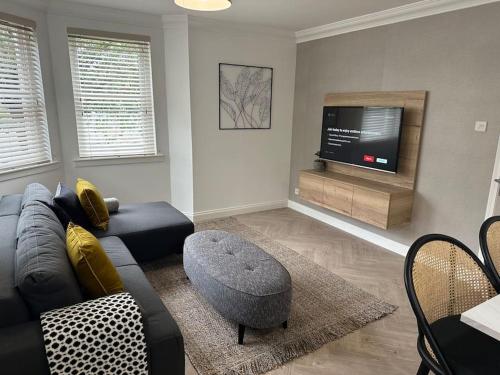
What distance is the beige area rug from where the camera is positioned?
206cm

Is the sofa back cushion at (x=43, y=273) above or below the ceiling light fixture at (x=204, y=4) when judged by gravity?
below

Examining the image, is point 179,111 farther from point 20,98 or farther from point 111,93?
point 20,98

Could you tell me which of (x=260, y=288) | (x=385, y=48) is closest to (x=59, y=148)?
(x=260, y=288)

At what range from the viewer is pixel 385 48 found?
11.6 ft

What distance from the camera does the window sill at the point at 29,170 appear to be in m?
3.13

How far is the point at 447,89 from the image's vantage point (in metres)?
3.05

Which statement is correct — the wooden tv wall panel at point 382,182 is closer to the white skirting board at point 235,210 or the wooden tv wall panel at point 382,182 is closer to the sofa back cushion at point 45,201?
the white skirting board at point 235,210

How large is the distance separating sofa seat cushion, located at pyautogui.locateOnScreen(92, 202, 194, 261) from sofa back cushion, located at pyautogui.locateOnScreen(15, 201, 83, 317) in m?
1.06

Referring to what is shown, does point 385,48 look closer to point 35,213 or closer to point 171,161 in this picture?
point 171,161

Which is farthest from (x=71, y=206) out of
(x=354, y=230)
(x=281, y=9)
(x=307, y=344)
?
(x=354, y=230)

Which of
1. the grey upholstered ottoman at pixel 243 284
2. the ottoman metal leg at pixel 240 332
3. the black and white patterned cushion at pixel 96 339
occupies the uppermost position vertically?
the black and white patterned cushion at pixel 96 339

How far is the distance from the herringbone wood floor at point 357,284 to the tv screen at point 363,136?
919 mm

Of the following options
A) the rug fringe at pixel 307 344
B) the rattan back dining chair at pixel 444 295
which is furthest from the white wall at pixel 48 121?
the rattan back dining chair at pixel 444 295

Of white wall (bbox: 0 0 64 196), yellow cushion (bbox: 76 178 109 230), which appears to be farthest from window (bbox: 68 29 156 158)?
yellow cushion (bbox: 76 178 109 230)
